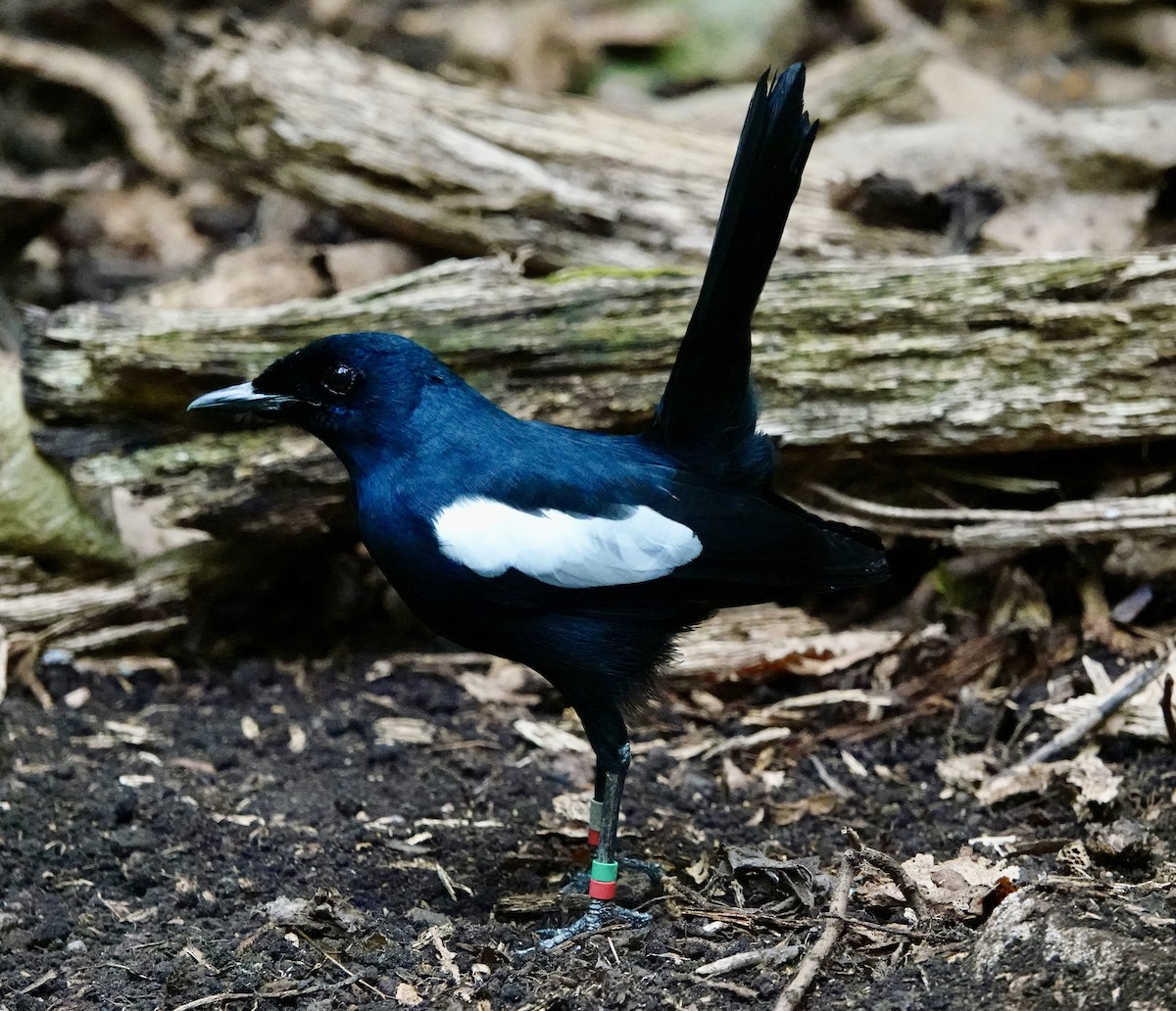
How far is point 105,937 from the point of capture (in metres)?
2.77

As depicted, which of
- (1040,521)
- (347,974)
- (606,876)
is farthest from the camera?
(1040,521)

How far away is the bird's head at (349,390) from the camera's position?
3014mm

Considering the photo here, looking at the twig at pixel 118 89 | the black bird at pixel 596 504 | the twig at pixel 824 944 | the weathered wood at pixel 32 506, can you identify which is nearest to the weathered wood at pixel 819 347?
the weathered wood at pixel 32 506

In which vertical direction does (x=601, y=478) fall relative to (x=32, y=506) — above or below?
above

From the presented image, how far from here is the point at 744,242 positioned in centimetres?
282

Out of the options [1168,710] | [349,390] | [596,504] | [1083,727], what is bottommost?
[1083,727]

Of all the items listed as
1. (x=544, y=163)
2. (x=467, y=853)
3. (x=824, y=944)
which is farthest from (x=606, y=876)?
(x=544, y=163)

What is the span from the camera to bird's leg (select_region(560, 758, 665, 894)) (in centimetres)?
309

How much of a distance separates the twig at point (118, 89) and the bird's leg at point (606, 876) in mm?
5800

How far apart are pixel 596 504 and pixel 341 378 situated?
703 millimetres

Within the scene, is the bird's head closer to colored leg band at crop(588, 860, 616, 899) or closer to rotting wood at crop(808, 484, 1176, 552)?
colored leg band at crop(588, 860, 616, 899)

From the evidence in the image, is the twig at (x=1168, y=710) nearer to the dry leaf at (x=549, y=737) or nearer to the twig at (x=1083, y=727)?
the twig at (x=1083, y=727)

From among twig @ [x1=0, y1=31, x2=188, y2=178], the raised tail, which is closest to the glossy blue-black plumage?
the raised tail

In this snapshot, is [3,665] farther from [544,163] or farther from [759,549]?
[544,163]
